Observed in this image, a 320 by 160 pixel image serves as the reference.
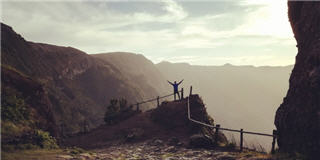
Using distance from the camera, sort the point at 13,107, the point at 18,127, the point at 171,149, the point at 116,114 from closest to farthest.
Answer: the point at 18,127 < the point at 13,107 < the point at 171,149 < the point at 116,114

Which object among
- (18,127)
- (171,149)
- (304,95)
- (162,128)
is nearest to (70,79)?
(162,128)

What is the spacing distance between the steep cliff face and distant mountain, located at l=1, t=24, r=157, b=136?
21662 mm

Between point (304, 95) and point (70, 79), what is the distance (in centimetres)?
5991

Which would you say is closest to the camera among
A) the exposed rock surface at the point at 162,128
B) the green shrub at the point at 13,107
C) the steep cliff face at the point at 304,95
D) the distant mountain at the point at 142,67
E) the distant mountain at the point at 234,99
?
the steep cliff face at the point at 304,95

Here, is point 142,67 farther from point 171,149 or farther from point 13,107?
point 13,107

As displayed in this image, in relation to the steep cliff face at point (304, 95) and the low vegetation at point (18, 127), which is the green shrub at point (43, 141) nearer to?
the low vegetation at point (18, 127)

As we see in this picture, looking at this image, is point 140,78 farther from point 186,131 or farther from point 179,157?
point 179,157

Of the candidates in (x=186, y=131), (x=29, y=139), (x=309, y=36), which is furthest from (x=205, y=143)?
(x=29, y=139)

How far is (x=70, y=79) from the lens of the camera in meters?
63.2

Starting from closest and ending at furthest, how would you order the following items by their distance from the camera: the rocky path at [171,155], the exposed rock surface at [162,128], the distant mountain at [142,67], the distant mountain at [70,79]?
the rocky path at [171,155] < the exposed rock surface at [162,128] < the distant mountain at [70,79] < the distant mountain at [142,67]

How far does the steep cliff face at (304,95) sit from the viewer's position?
9.23 meters

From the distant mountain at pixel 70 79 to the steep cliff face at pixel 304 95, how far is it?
21662 mm

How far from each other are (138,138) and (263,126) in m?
130

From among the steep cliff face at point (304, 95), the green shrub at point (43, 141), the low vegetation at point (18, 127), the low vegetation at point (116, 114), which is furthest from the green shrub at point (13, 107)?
the low vegetation at point (116, 114)
